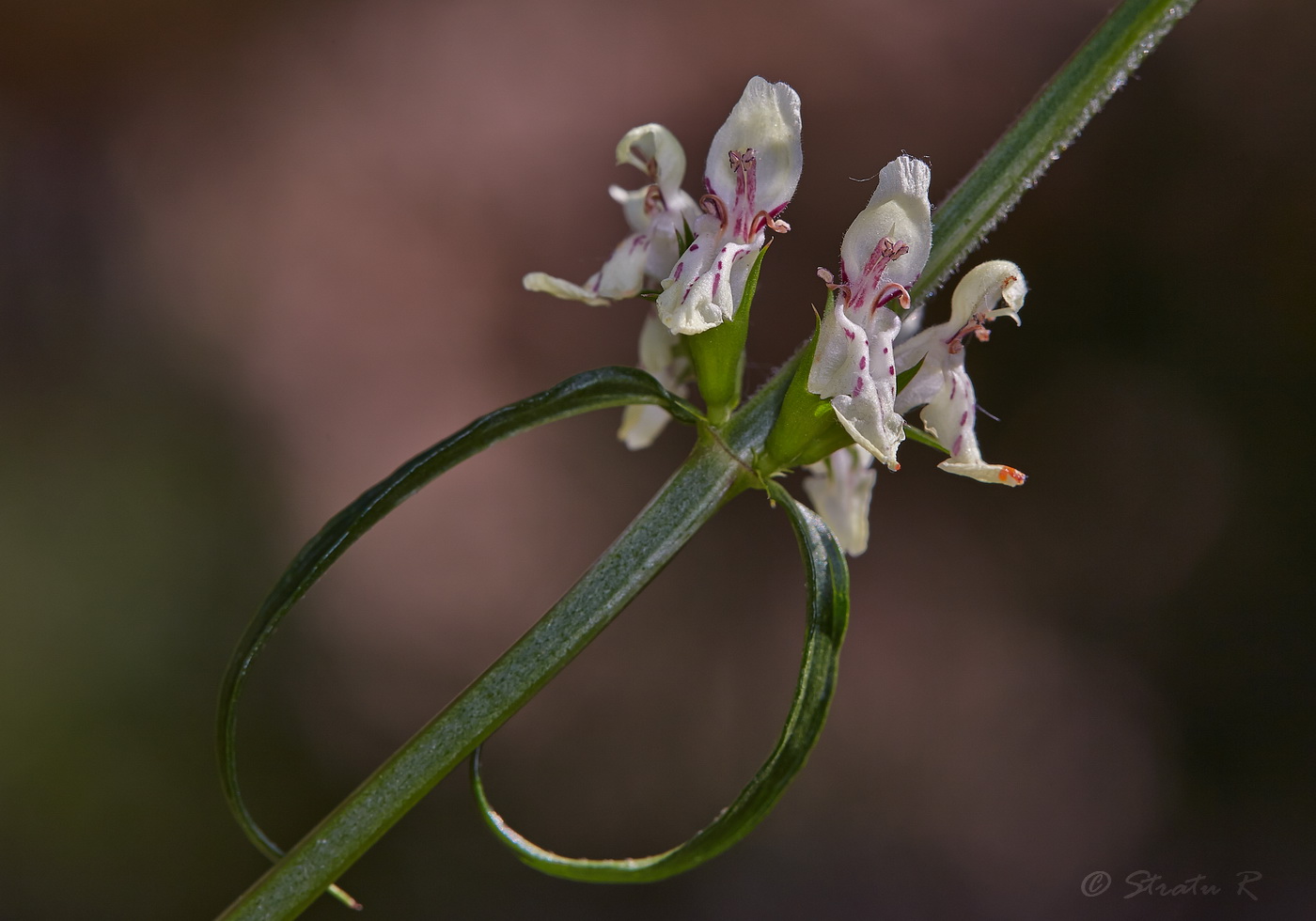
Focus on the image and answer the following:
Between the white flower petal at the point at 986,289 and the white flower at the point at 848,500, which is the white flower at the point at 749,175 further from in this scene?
the white flower at the point at 848,500

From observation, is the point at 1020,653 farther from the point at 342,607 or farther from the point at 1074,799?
the point at 342,607

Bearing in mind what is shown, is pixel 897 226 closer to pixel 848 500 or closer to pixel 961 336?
pixel 961 336

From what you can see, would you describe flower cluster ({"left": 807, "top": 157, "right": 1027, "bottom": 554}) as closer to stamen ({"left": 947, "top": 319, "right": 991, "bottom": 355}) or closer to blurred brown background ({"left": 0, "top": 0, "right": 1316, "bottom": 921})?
stamen ({"left": 947, "top": 319, "right": 991, "bottom": 355})

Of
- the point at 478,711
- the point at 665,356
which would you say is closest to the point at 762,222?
the point at 665,356

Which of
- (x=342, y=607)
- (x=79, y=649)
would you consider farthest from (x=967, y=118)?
(x=79, y=649)

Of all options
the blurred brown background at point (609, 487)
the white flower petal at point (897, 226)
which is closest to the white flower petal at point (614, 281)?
the white flower petal at point (897, 226)

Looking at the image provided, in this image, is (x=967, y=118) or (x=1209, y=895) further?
(x=967, y=118)

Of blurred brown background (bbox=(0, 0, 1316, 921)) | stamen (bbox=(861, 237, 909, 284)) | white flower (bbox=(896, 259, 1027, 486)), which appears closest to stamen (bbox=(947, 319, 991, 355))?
white flower (bbox=(896, 259, 1027, 486))
